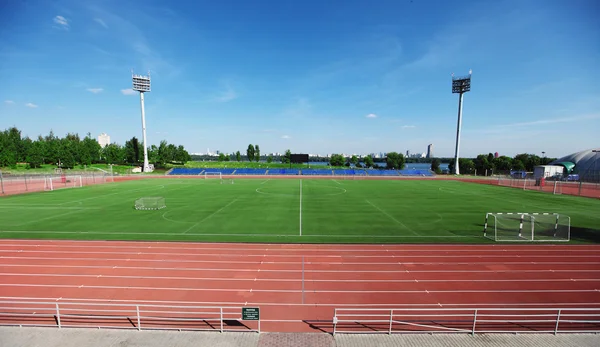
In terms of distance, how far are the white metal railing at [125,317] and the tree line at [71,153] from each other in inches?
3258

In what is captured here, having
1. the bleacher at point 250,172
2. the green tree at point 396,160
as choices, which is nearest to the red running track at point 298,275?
the bleacher at point 250,172

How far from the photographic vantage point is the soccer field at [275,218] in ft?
57.5

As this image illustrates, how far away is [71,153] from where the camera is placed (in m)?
75.6

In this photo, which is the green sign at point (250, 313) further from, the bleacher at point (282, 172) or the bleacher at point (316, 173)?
the bleacher at point (282, 172)

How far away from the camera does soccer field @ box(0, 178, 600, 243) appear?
17.5m

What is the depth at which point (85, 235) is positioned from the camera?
17375mm

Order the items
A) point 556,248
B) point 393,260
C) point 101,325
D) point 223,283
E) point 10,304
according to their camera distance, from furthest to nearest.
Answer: point 556,248 → point 393,260 → point 223,283 → point 10,304 → point 101,325

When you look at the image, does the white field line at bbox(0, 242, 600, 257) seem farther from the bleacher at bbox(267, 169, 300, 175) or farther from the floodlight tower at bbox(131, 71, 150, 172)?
the floodlight tower at bbox(131, 71, 150, 172)

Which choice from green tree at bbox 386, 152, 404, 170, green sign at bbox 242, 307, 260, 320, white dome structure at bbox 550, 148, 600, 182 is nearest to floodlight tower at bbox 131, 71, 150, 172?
green sign at bbox 242, 307, 260, 320

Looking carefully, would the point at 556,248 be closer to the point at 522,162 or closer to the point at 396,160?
the point at 396,160

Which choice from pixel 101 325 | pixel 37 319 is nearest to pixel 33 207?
pixel 37 319

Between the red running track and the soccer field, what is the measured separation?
6.05 ft

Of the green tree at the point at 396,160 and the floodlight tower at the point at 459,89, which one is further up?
the floodlight tower at the point at 459,89

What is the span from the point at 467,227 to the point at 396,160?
87.1 metres
